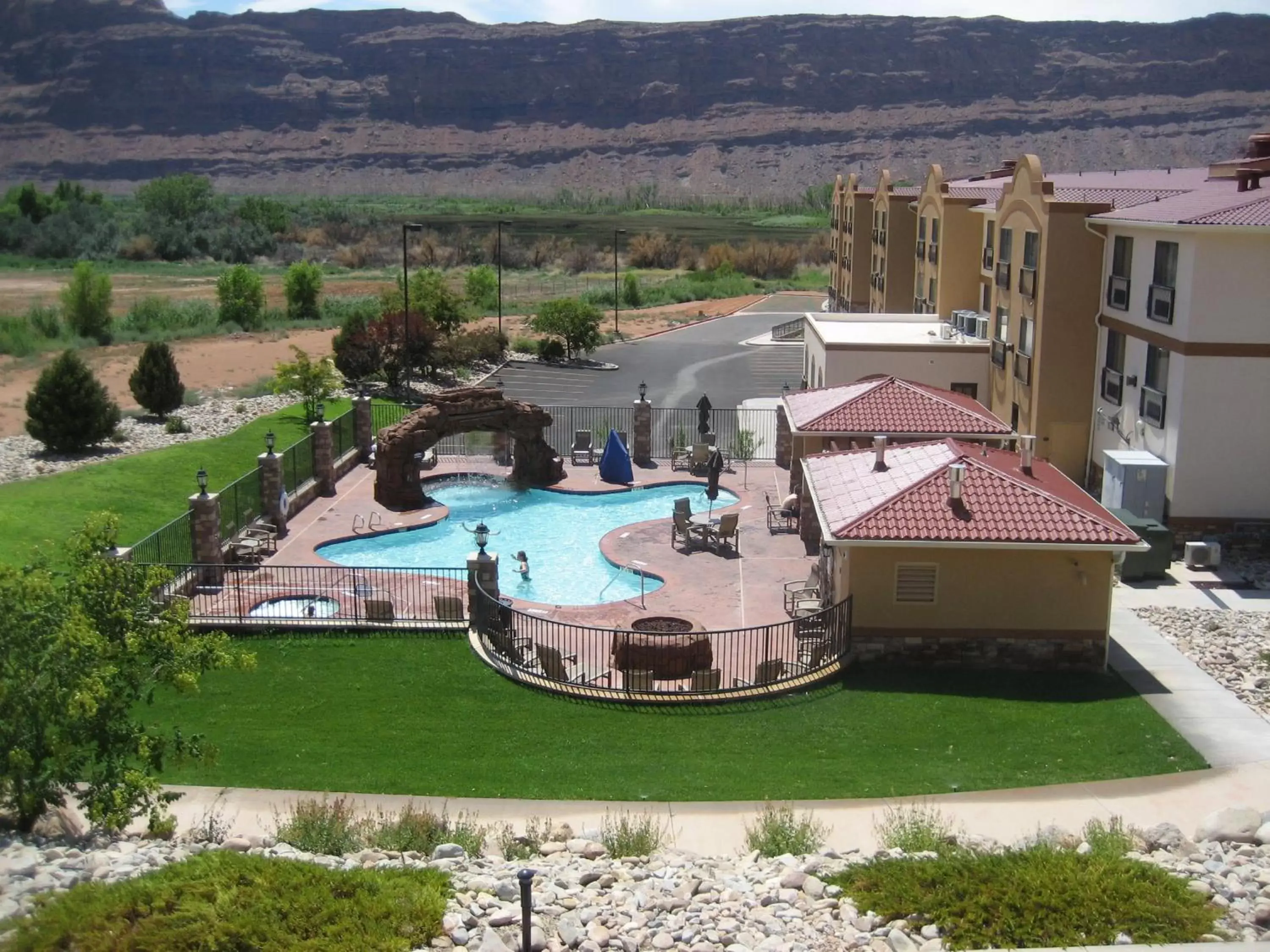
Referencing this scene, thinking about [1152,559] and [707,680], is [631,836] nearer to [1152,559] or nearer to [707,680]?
[707,680]

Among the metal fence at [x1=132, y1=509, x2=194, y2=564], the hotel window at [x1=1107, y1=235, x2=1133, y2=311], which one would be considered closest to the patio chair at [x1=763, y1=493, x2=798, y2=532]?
the hotel window at [x1=1107, y1=235, x2=1133, y2=311]

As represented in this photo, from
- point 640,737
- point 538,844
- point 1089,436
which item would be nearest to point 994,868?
point 538,844

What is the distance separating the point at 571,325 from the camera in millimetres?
57094

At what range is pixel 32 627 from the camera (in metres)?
11.7

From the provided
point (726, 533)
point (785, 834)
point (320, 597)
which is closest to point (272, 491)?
point (320, 597)

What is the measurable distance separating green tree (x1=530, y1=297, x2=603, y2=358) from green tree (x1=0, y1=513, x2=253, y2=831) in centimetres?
4411

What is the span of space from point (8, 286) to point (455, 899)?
8571cm

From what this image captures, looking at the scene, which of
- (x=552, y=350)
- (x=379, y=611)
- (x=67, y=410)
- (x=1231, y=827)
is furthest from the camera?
(x=552, y=350)

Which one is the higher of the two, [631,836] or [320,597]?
[631,836]

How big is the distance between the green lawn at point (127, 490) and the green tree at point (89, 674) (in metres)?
11.6

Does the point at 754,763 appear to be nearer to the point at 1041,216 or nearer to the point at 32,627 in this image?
the point at 32,627

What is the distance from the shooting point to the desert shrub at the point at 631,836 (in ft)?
41.7

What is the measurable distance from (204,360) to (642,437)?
25553 mm

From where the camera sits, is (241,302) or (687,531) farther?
(241,302)
